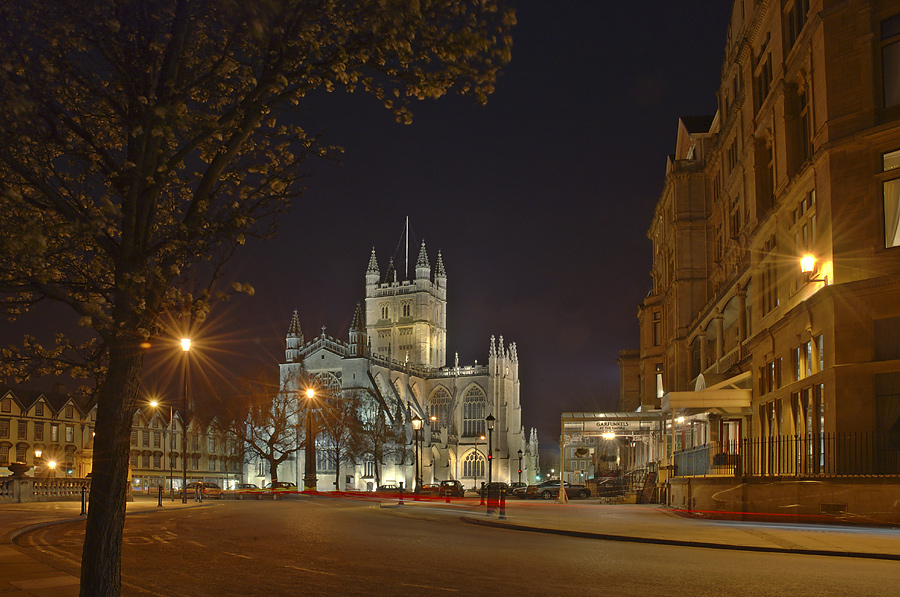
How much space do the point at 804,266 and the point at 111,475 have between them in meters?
16.1

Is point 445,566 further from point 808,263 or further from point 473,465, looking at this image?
point 473,465

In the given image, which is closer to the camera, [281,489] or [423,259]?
[281,489]

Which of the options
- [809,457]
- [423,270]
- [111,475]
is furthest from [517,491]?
[423,270]

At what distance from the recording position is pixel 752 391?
2855 cm

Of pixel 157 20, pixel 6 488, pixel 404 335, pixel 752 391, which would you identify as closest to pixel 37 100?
pixel 157 20

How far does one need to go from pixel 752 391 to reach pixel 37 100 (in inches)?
996

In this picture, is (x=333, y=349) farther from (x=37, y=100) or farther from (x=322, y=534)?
(x=37, y=100)

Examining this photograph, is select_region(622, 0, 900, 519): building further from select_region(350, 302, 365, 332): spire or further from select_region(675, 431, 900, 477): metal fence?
select_region(350, 302, 365, 332): spire

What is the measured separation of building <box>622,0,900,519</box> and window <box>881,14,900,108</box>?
0.02 meters

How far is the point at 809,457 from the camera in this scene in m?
22.3

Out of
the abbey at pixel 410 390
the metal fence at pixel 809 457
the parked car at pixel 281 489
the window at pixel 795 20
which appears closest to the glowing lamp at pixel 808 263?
the metal fence at pixel 809 457

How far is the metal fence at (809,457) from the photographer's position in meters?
19.4

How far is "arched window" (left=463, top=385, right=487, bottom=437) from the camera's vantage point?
11200cm

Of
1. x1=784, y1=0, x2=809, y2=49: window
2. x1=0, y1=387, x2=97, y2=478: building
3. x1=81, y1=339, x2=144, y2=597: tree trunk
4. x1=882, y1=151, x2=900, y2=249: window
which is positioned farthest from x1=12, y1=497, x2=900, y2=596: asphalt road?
x1=0, y1=387, x2=97, y2=478: building
